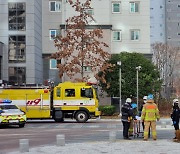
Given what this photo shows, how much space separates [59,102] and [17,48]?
1829 centimetres

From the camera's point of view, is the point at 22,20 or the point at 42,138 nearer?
the point at 42,138

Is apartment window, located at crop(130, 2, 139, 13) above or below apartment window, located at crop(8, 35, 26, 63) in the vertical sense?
above

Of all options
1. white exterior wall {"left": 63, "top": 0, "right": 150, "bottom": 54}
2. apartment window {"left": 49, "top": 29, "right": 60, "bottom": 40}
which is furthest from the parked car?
white exterior wall {"left": 63, "top": 0, "right": 150, "bottom": 54}

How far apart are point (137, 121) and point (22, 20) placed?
3258cm

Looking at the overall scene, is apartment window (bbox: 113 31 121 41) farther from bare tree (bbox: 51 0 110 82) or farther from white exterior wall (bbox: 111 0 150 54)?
bare tree (bbox: 51 0 110 82)

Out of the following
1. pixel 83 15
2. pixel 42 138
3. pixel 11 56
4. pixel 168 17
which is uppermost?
pixel 168 17

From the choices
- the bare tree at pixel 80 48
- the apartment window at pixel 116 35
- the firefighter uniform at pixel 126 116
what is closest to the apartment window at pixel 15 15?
the bare tree at pixel 80 48

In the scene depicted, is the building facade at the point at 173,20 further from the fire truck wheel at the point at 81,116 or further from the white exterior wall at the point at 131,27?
the fire truck wheel at the point at 81,116

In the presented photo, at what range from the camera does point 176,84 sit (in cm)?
9344

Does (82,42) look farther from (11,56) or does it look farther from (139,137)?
(139,137)

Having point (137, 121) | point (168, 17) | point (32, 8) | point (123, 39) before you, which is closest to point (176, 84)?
point (168, 17)

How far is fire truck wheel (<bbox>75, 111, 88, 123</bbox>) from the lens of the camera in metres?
34.8

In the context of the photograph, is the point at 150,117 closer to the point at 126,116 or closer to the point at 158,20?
the point at 126,116

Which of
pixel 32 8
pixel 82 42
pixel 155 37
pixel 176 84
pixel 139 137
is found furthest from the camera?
pixel 155 37
